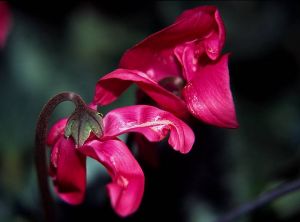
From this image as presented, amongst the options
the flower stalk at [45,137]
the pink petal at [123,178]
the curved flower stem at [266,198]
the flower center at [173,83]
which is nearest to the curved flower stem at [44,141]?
the flower stalk at [45,137]

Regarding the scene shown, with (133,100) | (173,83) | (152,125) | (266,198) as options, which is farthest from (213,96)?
(133,100)

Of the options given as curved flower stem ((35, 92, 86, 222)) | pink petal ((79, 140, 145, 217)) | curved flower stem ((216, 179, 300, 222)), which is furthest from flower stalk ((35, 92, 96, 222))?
curved flower stem ((216, 179, 300, 222))

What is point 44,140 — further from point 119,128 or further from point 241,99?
point 241,99

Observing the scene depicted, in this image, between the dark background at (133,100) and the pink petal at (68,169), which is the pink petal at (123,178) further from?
the dark background at (133,100)

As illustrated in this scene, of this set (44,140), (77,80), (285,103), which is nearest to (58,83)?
(77,80)

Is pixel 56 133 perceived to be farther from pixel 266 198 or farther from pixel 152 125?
pixel 266 198
